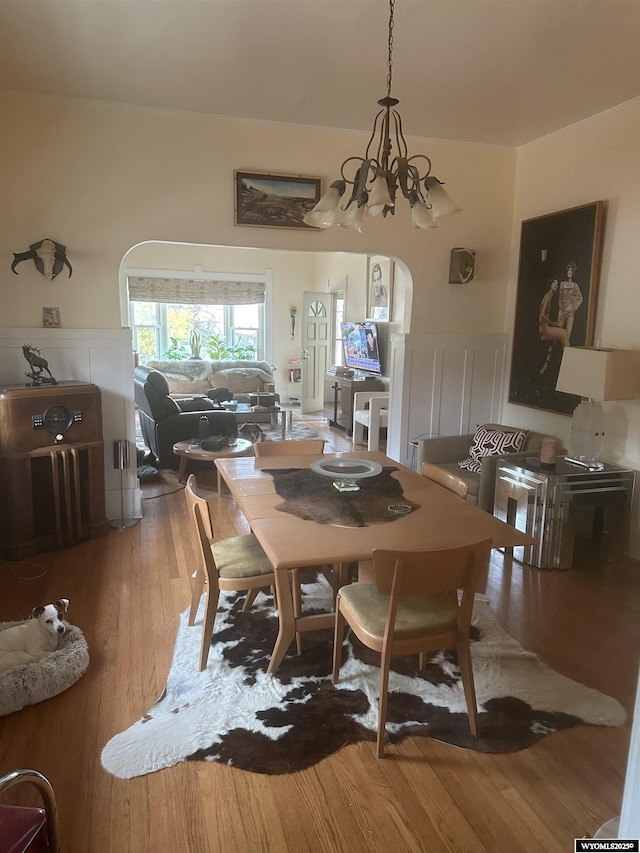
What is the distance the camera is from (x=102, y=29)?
279cm

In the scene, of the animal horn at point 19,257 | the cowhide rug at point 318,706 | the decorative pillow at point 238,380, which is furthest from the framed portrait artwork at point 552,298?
the decorative pillow at point 238,380

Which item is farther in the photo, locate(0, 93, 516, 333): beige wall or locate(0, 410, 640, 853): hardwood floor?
locate(0, 93, 516, 333): beige wall

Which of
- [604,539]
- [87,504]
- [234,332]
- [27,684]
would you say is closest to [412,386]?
[604,539]

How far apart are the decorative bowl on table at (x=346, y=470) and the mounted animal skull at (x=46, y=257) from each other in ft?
7.30

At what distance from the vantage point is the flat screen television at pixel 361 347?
7.66 metres

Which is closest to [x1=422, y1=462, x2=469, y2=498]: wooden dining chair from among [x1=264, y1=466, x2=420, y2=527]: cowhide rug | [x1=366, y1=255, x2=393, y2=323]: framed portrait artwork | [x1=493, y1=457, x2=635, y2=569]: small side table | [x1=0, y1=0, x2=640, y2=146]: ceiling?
[x1=264, y1=466, x2=420, y2=527]: cowhide rug

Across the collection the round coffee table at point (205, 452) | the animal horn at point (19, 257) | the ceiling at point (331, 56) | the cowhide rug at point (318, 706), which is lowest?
the cowhide rug at point (318, 706)

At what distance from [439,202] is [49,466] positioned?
277cm

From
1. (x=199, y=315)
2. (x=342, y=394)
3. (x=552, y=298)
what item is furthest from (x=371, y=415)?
(x=199, y=315)

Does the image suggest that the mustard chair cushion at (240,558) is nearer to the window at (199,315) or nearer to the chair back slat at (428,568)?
the chair back slat at (428,568)

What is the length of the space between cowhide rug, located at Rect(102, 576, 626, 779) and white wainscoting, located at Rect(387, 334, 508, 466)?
238 centimetres

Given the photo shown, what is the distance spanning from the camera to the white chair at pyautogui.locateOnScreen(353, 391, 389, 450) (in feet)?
20.9

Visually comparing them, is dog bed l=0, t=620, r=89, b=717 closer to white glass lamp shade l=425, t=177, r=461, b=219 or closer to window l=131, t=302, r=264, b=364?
white glass lamp shade l=425, t=177, r=461, b=219

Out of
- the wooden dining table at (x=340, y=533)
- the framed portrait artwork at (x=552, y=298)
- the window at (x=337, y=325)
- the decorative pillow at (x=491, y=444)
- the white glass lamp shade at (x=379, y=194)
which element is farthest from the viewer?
the window at (x=337, y=325)
